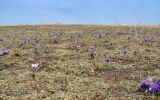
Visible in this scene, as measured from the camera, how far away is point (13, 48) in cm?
1288

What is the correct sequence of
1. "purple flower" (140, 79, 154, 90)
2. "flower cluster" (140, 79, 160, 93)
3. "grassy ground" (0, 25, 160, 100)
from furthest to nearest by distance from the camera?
"grassy ground" (0, 25, 160, 100)
"purple flower" (140, 79, 154, 90)
"flower cluster" (140, 79, 160, 93)

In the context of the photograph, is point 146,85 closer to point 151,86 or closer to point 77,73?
point 151,86

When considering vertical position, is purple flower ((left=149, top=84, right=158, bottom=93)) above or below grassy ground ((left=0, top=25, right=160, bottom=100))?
above

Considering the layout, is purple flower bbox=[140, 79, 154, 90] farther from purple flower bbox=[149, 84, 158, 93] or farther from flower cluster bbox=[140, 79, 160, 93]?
purple flower bbox=[149, 84, 158, 93]

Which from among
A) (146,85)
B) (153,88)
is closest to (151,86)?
(153,88)

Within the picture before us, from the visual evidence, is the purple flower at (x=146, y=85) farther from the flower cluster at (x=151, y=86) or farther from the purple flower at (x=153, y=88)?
the purple flower at (x=153, y=88)

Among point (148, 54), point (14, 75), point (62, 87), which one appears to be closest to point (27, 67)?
point (14, 75)

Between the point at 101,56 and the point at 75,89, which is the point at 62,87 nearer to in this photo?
the point at 75,89

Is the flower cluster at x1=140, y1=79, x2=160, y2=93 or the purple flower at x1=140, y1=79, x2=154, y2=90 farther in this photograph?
the purple flower at x1=140, y1=79, x2=154, y2=90

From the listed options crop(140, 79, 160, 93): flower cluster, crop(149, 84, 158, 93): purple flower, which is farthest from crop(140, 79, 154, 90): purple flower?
crop(149, 84, 158, 93): purple flower

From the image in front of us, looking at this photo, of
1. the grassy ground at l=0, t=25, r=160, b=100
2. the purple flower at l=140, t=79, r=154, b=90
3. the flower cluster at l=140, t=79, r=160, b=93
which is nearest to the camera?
the flower cluster at l=140, t=79, r=160, b=93

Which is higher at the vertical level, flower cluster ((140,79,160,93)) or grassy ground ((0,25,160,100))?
flower cluster ((140,79,160,93))

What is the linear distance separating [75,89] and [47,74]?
4.18ft

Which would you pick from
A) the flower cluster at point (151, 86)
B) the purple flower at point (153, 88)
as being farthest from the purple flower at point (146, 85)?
the purple flower at point (153, 88)
